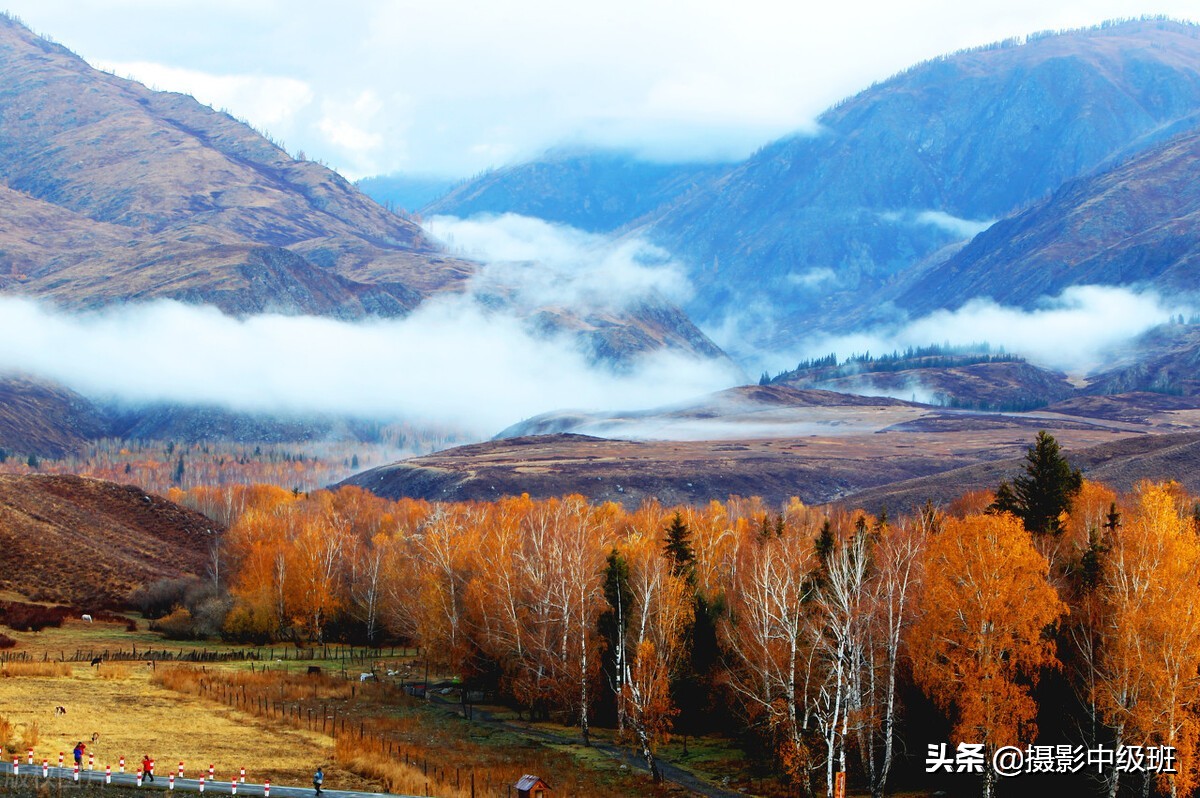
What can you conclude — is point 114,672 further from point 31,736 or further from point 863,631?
point 863,631

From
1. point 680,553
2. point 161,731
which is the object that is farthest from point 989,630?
point 161,731

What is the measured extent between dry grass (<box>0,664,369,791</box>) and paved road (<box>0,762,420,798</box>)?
200 cm

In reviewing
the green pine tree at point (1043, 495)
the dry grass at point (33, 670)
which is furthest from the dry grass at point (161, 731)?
the green pine tree at point (1043, 495)

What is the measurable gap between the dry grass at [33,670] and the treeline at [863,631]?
2427cm

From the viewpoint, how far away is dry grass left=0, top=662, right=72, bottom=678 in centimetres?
7138

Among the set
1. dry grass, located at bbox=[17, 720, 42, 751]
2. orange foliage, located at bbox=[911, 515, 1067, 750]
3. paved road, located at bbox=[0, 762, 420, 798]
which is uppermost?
orange foliage, located at bbox=[911, 515, 1067, 750]

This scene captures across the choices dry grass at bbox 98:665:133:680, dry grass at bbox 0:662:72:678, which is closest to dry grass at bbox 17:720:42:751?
dry grass at bbox 0:662:72:678

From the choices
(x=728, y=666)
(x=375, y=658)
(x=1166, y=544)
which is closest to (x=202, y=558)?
(x=375, y=658)

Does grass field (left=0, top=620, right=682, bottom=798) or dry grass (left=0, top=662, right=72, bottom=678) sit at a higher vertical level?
dry grass (left=0, top=662, right=72, bottom=678)

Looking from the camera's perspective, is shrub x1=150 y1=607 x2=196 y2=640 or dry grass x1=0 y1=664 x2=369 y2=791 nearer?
dry grass x1=0 y1=664 x2=369 y2=791

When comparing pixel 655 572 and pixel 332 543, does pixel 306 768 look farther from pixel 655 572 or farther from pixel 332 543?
pixel 332 543

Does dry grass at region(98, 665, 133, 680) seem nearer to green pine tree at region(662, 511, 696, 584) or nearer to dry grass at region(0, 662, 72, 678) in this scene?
dry grass at region(0, 662, 72, 678)

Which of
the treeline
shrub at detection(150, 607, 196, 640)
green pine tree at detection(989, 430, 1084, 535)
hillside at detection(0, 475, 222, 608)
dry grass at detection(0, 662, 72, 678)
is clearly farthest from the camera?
hillside at detection(0, 475, 222, 608)

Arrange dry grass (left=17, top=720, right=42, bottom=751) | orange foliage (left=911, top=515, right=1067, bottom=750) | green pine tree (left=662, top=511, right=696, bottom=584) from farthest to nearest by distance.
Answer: green pine tree (left=662, top=511, right=696, bottom=584) → dry grass (left=17, top=720, right=42, bottom=751) → orange foliage (left=911, top=515, right=1067, bottom=750)
